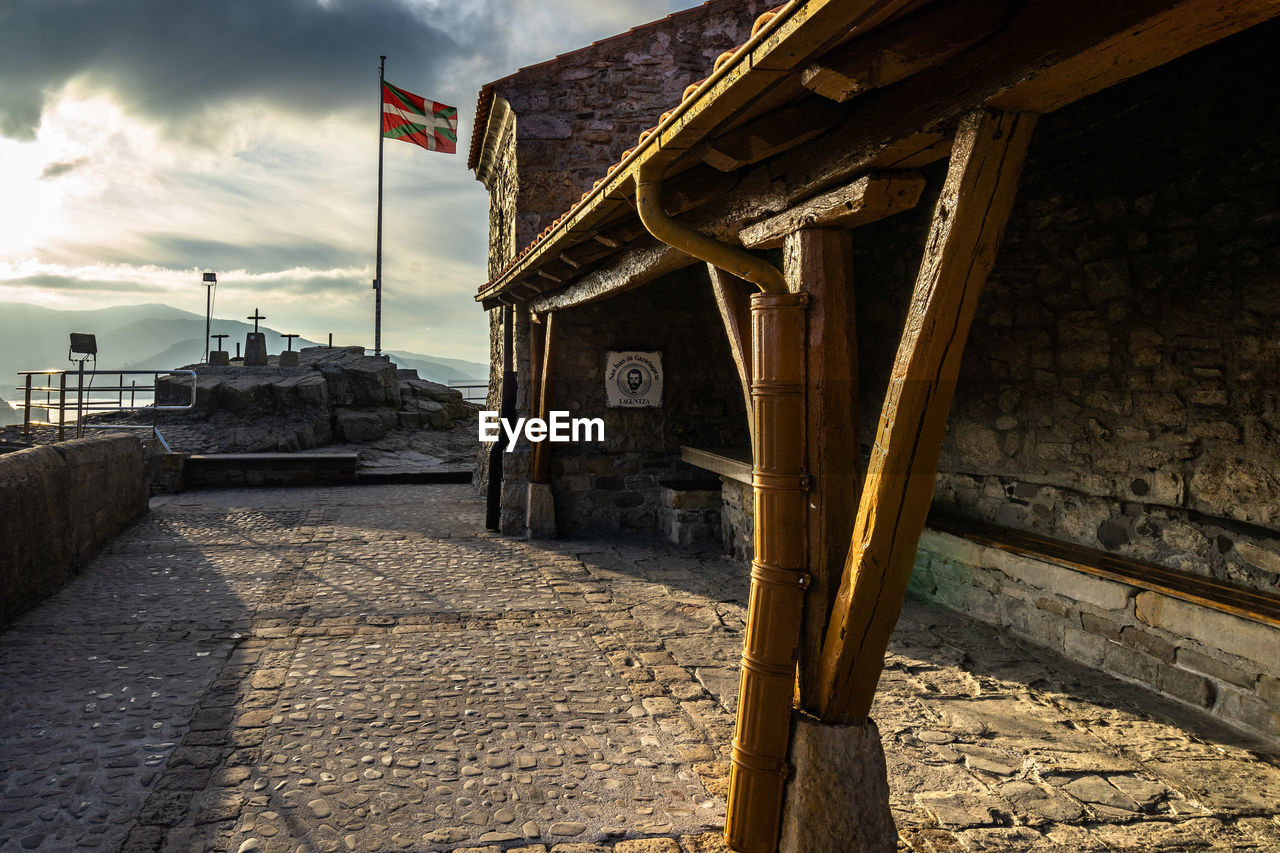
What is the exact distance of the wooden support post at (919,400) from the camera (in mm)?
1923

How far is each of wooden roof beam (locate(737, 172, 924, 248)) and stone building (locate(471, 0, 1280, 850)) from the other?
0.01 meters

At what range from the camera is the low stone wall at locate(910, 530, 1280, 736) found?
3201 millimetres

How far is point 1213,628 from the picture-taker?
3.32m

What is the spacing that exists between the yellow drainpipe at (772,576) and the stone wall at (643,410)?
17.3ft

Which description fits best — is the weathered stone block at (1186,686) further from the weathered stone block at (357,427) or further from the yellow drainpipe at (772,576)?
the weathered stone block at (357,427)

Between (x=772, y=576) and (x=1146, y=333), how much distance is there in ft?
9.64

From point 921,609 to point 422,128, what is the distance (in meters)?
13.9

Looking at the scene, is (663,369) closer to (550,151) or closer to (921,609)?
(550,151)

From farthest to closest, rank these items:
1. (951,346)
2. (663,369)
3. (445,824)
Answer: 1. (663,369)
2. (445,824)
3. (951,346)

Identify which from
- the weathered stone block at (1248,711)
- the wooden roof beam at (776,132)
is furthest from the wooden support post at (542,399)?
the weathered stone block at (1248,711)

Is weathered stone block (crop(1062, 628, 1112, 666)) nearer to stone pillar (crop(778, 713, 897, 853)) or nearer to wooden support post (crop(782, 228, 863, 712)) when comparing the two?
stone pillar (crop(778, 713, 897, 853))

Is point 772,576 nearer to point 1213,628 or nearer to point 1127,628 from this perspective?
point 1213,628

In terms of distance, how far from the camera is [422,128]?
15148mm

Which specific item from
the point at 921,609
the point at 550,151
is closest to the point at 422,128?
the point at 550,151
